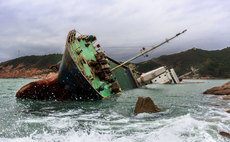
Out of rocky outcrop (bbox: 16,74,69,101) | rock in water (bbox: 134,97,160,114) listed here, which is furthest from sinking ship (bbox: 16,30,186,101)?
rock in water (bbox: 134,97,160,114)

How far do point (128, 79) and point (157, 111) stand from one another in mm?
21108

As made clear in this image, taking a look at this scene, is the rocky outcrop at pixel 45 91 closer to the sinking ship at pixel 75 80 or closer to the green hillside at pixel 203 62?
the sinking ship at pixel 75 80

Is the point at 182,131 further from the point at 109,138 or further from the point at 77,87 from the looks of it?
the point at 77,87

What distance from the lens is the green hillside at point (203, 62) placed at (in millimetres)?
133375

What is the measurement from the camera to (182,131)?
6062 millimetres

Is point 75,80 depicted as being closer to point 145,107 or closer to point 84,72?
point 84,72

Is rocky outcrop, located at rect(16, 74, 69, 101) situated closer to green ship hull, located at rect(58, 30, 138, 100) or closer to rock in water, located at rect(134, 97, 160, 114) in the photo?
green ship hull, located at rect(58, 30, 138, 100)

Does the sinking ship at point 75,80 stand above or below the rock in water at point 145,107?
above

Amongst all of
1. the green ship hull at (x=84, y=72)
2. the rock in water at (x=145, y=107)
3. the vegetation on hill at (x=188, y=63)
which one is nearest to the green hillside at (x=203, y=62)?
the vegetation on hill at (x=188, y=63)

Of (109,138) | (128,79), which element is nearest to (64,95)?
(109,138)

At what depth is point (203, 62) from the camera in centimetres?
15250

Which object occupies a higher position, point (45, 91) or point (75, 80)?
point (75, 80)

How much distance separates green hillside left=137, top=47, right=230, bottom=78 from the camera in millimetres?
133375

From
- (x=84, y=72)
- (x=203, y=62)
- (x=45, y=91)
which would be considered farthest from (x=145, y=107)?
(x=203, y=62)
